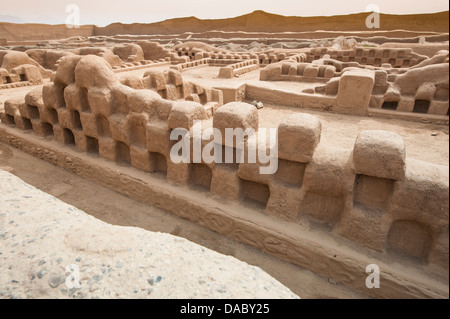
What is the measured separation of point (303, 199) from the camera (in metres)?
3.22

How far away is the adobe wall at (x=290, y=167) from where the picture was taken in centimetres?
241

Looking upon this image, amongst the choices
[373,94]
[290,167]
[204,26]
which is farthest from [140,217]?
[204,26]

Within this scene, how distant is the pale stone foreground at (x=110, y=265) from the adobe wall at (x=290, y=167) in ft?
4.07

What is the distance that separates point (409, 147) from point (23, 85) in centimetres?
1302

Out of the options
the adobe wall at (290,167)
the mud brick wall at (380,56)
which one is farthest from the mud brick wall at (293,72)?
the adobe wall at (290,167)

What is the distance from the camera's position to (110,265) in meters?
2.09

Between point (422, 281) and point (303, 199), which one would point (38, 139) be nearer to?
point (303, 199)

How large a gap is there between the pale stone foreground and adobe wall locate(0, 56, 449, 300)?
124 centimetres

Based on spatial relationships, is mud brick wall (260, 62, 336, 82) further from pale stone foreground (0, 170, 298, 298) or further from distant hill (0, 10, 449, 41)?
distant hill (0, 10, 449, 41)

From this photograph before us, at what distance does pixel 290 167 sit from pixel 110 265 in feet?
7.09

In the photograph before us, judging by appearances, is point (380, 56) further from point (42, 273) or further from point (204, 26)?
point (204, 26)

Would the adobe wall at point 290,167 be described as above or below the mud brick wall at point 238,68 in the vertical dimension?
below

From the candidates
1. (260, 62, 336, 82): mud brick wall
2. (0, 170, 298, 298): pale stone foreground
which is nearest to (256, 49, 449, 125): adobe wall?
(260, 62, 336, 82): mud brick wall

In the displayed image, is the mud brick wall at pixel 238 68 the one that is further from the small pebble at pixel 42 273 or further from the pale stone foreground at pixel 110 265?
the small pebble at pixel 42 273
